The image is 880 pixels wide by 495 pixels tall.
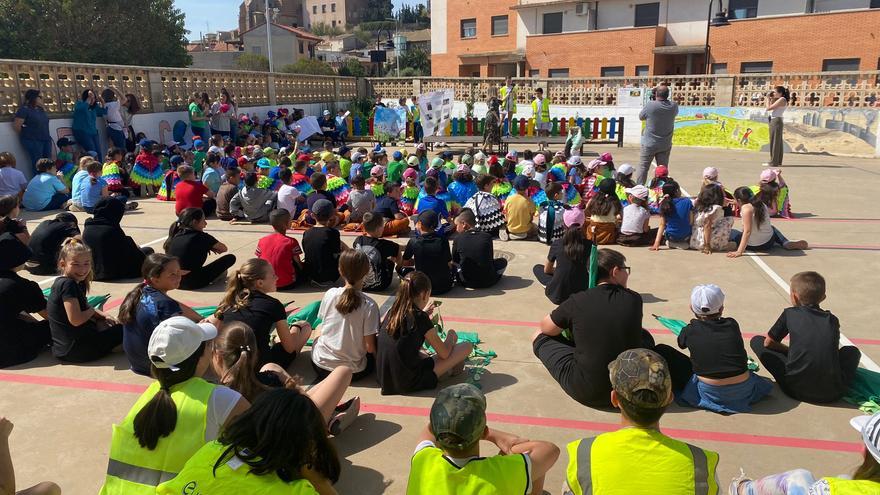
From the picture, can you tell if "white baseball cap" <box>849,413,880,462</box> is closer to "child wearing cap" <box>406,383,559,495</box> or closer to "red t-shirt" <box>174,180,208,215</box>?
"child wearing cap" <box>406,383,559,495</box>

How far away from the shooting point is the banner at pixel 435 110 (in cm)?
2141

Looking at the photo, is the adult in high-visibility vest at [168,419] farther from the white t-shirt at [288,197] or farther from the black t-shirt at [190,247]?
the white t-shirt at [288,197]

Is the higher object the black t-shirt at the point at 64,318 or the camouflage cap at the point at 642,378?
the camouflage cap at the point at 642,378

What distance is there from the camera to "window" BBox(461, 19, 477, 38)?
48562mm

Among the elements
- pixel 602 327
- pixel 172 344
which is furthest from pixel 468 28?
pixel 172 344

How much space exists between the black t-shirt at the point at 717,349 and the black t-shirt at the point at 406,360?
2.00 metres

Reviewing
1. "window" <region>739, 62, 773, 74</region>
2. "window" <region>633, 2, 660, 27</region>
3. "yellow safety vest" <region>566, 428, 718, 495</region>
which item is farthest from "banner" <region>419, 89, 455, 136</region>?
"window" <region>633, 2, 660, 27</region>

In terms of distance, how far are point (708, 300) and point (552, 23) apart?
42.5m

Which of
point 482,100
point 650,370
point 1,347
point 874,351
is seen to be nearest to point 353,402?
point 650,370

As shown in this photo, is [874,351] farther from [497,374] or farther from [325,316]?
[325,316]

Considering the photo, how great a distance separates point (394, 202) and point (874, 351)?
6.78 metres

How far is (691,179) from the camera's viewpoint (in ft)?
51.2

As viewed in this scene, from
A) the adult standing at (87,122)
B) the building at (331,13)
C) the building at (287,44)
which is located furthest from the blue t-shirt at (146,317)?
the building at (331,13)

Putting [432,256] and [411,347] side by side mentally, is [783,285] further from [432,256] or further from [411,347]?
[411,347]
